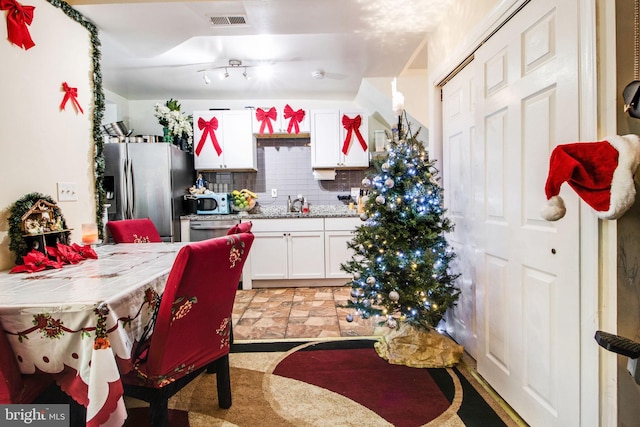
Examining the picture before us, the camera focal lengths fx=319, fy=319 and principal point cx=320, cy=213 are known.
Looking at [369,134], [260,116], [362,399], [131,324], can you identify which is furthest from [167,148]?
[362,399]

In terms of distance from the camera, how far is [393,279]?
204 centimetres

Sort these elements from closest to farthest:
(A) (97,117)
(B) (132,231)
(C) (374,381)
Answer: (C) (374,381)
(B) (132,231)
(A) (97,117)

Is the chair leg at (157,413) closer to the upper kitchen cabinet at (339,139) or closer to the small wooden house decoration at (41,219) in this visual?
the small wooden house decoration at (41,219)

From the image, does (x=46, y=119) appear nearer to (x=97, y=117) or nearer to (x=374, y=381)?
(x=97, y=117)

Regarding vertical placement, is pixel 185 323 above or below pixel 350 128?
below

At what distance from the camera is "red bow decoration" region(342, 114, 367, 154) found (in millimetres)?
4219

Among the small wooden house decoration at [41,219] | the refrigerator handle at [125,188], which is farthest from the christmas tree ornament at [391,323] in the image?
the refrigerator handle at [125,188]

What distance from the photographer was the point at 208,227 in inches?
155

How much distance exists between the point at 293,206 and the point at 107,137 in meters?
2.37

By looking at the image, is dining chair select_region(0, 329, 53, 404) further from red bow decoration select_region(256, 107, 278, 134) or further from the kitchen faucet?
red bow decoration select_region(256, 107, 278, 134)

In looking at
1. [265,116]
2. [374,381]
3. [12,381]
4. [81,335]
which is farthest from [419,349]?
[265,116]

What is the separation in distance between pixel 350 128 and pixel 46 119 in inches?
123

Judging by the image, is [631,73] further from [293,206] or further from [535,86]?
[293,206]

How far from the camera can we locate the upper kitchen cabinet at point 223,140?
420 centimetres
